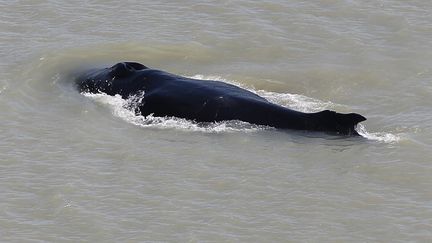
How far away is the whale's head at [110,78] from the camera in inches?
1006

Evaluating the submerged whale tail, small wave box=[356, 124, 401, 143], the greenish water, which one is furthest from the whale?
small wave box=[356, 124, 401, 143]

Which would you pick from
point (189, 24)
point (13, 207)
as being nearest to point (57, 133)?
point (13, 207)

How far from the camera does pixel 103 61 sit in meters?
28.5

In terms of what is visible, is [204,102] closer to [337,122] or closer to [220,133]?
[220,133]

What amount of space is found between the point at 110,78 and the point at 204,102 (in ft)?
10.4

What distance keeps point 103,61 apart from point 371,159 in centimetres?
982

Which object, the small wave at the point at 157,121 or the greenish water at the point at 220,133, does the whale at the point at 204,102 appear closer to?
the small wave at the point at 157,121

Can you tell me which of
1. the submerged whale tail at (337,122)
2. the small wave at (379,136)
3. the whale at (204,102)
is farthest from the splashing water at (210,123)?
the submerged whale tail at (337,122)

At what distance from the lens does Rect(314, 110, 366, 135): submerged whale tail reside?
886 inches

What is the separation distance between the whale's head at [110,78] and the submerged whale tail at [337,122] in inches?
207

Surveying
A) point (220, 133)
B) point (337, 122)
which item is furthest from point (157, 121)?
point (337, 122)

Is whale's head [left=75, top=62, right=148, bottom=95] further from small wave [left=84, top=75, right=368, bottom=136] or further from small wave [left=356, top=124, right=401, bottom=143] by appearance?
small wave [left=356, top=124, right=401, bottom=143]

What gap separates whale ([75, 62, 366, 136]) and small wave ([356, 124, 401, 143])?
0.40 meters

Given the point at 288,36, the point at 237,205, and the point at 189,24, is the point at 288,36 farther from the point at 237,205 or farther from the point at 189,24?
the point at 237,205
